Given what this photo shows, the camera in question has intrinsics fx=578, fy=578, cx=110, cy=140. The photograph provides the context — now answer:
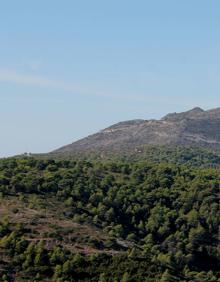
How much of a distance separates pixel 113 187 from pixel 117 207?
954 centimetres

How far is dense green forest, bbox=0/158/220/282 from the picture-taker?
7712 cm

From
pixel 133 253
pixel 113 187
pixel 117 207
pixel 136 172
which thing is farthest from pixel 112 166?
pixel 133 253

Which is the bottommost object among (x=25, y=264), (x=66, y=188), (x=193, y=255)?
(x=193, y=255)

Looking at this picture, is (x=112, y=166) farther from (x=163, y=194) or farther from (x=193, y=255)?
(x=193, y=255)

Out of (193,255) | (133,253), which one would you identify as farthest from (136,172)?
(133,253)

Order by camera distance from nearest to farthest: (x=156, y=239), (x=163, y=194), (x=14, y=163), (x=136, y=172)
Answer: (x=156, y=239) → (x=163, y=194) → (x=14, y=163) → (x=136, y=172)

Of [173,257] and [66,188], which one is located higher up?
[66,188]

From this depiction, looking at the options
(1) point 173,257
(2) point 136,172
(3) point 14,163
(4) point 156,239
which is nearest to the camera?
(1) point 173,257

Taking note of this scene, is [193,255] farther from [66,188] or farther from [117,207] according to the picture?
[66,188]

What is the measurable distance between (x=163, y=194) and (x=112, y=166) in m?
26.1

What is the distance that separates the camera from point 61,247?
8194cm

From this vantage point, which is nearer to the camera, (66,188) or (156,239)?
(156,239)

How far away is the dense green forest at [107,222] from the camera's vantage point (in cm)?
7712

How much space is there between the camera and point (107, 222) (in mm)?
106000
